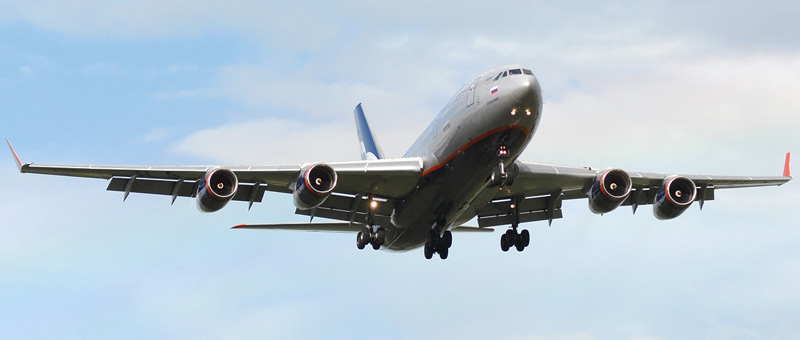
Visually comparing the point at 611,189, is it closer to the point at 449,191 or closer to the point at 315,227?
the point at 449,191

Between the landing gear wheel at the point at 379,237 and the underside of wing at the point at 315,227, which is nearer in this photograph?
the underside of wing at the point at 315,227

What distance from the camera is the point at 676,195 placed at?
128 feet

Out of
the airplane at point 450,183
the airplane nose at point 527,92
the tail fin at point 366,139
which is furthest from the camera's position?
the tail fin at point 366,139

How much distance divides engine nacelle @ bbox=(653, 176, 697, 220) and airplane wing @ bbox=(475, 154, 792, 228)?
0.70 m

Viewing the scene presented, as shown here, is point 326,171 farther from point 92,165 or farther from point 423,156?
point 92,165

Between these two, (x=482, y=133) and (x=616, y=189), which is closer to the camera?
(x=482, y=133)

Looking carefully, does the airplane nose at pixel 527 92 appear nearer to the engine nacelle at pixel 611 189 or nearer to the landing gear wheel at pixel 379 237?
the engine nacelle at pixel 611 189

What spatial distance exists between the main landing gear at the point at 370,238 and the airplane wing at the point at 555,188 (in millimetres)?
3929

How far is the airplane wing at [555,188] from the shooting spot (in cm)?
3831

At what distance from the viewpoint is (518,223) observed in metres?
41.3

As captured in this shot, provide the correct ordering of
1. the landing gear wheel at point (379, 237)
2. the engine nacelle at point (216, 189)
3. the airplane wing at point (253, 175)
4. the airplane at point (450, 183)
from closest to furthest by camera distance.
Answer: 1. the airplane at point (450, 183)
2. the engine nacelle at point (216, 189)
3. the airplane wing at point (253, 175)
4. the landing gear wheel at point (379, 237)

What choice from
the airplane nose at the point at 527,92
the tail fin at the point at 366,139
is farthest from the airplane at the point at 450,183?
the tail fin at the point at 366,139

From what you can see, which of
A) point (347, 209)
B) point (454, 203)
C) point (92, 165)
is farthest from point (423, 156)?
point (92, 165)

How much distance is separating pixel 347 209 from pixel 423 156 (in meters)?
5.45
